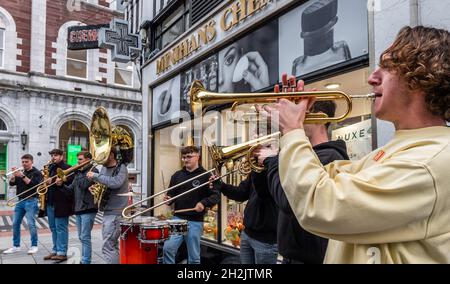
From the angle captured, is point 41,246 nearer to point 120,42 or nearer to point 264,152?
point 120,42

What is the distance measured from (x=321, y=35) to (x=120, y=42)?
23.4 feet

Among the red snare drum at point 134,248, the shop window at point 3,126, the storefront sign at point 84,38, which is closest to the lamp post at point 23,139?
the shop window at point 3,126

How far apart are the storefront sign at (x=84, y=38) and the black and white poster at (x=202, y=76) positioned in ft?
22.1

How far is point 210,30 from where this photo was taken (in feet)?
21.9

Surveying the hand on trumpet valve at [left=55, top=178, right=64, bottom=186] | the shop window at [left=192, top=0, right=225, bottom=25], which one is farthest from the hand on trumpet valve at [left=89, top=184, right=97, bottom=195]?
the shop window at [left=192, top=0, right=225, bottom=25]

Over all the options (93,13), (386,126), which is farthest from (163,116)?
(93,13)

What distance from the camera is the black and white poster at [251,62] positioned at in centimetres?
531

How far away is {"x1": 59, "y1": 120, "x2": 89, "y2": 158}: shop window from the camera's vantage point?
18312 mm

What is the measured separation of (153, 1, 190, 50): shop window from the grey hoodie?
434 centimetres

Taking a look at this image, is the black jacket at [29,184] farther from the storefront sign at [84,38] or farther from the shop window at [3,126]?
the shop window at [3,126]

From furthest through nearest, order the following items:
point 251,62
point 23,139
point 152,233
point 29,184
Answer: point 23,139, point 29,184, point 251,62, point 152,233

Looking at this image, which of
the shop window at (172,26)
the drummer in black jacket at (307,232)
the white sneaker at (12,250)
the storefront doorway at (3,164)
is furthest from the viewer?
the storefront doorway at (3,164)

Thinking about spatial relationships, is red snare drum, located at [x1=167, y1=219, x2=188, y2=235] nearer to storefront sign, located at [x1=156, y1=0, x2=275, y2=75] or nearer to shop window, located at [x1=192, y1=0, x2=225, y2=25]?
storefront sign, located at [x1=156, y1=0, x2=275, y2=75]

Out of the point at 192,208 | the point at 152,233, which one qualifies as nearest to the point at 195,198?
the point at 192,208
